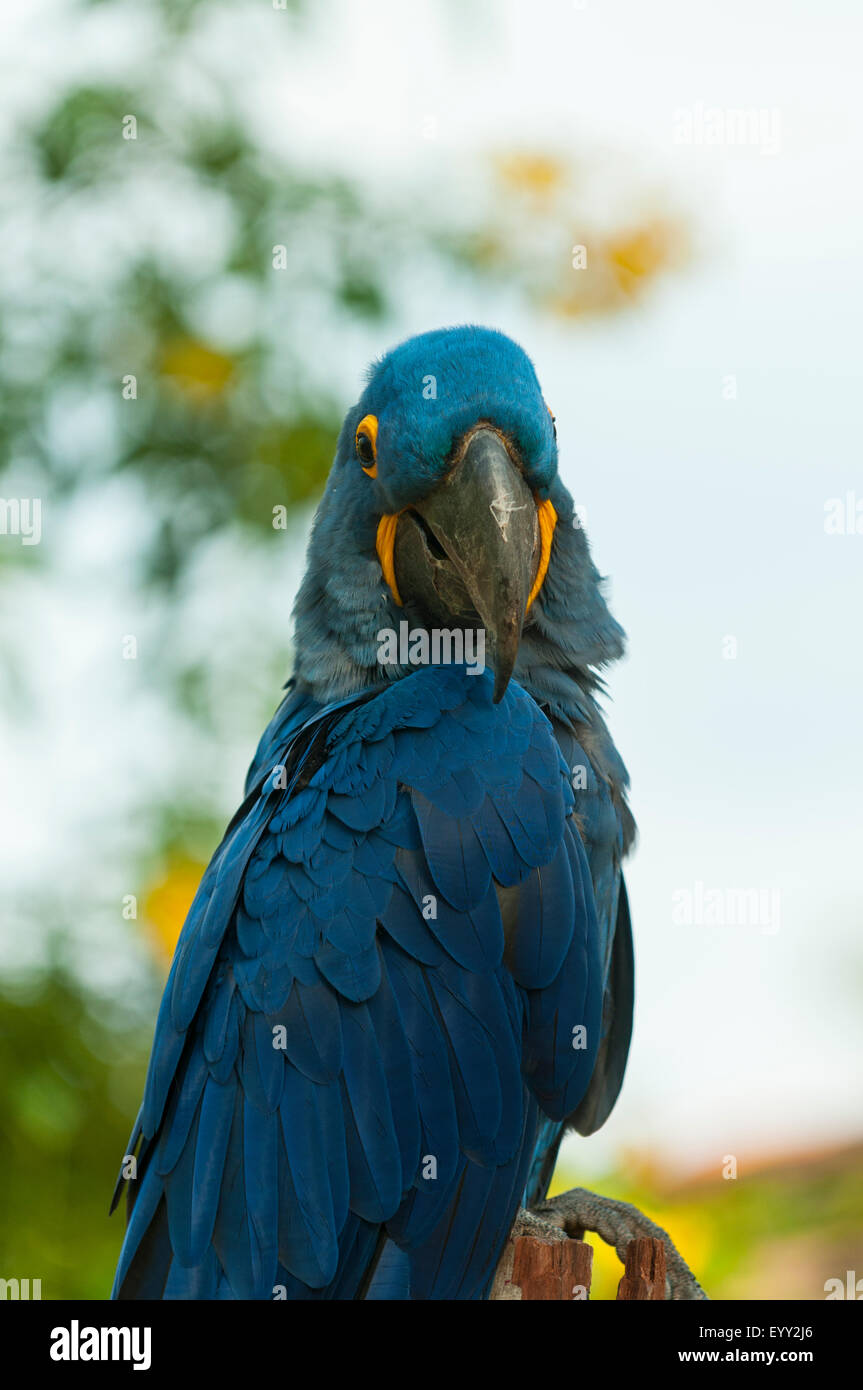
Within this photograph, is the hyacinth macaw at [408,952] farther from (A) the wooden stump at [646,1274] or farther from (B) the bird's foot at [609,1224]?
(A) the wooden stump at [646,1274]

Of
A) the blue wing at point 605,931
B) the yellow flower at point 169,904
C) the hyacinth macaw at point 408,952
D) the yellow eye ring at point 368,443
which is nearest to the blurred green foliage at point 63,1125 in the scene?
the yellow flower at point 169,904

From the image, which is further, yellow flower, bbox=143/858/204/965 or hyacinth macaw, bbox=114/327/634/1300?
yellow flower, bbox=143/858/204/965

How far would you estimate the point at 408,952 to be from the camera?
250 cm

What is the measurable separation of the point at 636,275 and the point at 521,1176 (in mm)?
3268

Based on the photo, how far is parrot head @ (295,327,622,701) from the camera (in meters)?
2.51

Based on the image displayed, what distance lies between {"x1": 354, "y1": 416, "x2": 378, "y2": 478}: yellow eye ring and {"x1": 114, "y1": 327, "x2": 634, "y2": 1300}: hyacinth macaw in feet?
0.05

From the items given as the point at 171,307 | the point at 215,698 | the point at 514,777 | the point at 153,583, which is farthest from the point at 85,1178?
the point at 171,307

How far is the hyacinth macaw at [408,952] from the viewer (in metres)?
2.43

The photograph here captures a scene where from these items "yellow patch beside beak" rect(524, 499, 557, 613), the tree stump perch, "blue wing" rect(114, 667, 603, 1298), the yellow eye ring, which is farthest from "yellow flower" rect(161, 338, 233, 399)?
the tree stump perch

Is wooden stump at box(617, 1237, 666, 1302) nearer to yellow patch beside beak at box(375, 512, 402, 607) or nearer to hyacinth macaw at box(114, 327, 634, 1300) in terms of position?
hyacinth macaw at box(114, 327, 634, 1300)

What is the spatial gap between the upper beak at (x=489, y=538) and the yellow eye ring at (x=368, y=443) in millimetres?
219

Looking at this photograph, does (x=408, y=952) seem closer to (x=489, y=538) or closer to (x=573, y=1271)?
(x=573, y=1271)

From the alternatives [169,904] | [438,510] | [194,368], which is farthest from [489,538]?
[194,368]
